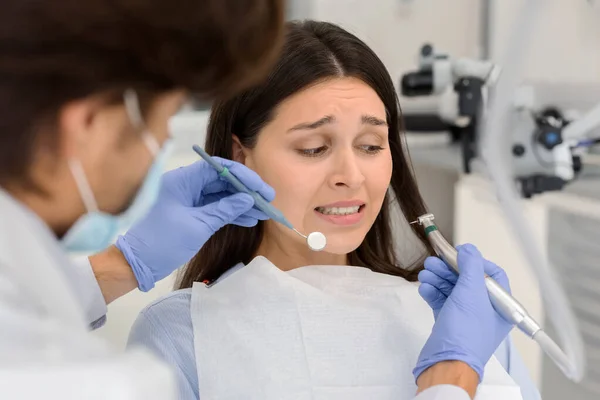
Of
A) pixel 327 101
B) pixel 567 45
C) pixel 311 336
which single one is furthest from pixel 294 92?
pixel 567 45

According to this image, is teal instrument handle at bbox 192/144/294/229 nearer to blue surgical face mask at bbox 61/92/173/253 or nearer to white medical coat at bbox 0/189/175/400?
blue surgical face mask at bbox 61/92/173/253

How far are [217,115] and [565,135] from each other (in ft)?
3.17

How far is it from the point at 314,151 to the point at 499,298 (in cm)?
43

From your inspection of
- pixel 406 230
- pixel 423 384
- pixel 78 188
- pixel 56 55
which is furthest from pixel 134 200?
pixel 406 230

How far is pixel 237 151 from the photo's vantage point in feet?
4.55

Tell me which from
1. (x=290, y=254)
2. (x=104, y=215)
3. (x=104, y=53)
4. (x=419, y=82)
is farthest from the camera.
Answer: (x=419, y=82)

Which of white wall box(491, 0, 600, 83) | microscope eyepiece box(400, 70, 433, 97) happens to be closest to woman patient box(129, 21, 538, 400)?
microscope eyepiece box(400, 70, 433, 97)

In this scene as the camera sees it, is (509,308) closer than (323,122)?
Yes

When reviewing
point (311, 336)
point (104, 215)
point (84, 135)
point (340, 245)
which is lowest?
point (311, 336)

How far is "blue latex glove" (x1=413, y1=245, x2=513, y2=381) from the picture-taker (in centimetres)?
102

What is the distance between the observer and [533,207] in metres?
1.93

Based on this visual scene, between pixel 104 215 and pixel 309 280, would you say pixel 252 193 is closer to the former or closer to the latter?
pixel 309 280

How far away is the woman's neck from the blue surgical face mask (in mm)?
644

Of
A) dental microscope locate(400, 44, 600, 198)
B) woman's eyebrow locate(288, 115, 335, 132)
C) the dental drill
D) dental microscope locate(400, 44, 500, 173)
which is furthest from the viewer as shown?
dental microscope locate(400, 44, 500, 173)
